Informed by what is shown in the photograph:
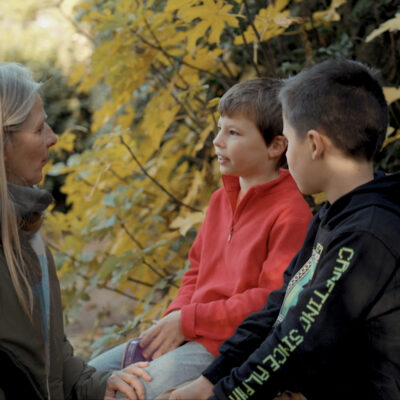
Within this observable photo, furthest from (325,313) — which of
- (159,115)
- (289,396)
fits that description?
(159,115)

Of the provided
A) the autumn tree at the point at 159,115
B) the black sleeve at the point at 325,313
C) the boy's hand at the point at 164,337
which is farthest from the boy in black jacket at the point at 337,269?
the autumn tree at the point at 159,115

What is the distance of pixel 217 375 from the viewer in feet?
5.55

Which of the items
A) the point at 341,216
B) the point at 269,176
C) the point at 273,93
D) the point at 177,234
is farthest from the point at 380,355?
the point at 177,234

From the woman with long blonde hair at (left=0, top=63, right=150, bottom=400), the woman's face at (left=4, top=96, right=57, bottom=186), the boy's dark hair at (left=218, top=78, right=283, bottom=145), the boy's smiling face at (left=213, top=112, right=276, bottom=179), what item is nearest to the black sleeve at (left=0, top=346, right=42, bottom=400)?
the woman with long blonde hair at (left=0, top=63, right=150, bottom=400)

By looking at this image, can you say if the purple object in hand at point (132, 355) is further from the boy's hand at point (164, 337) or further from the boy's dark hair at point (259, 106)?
the boy's dark hair at point (259, 106)

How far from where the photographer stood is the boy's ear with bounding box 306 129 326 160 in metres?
1.54

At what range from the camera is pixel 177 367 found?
185 cm

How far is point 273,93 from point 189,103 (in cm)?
134

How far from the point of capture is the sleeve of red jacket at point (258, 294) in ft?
6.14

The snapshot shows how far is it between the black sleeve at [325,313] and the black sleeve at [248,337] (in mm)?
193

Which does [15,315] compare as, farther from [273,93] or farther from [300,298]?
[273,93]

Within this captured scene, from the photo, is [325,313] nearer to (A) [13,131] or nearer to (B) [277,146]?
(B) [277,146]

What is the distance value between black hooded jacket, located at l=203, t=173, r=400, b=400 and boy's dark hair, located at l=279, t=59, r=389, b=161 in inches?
4.5

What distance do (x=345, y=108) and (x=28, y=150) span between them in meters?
0.97
